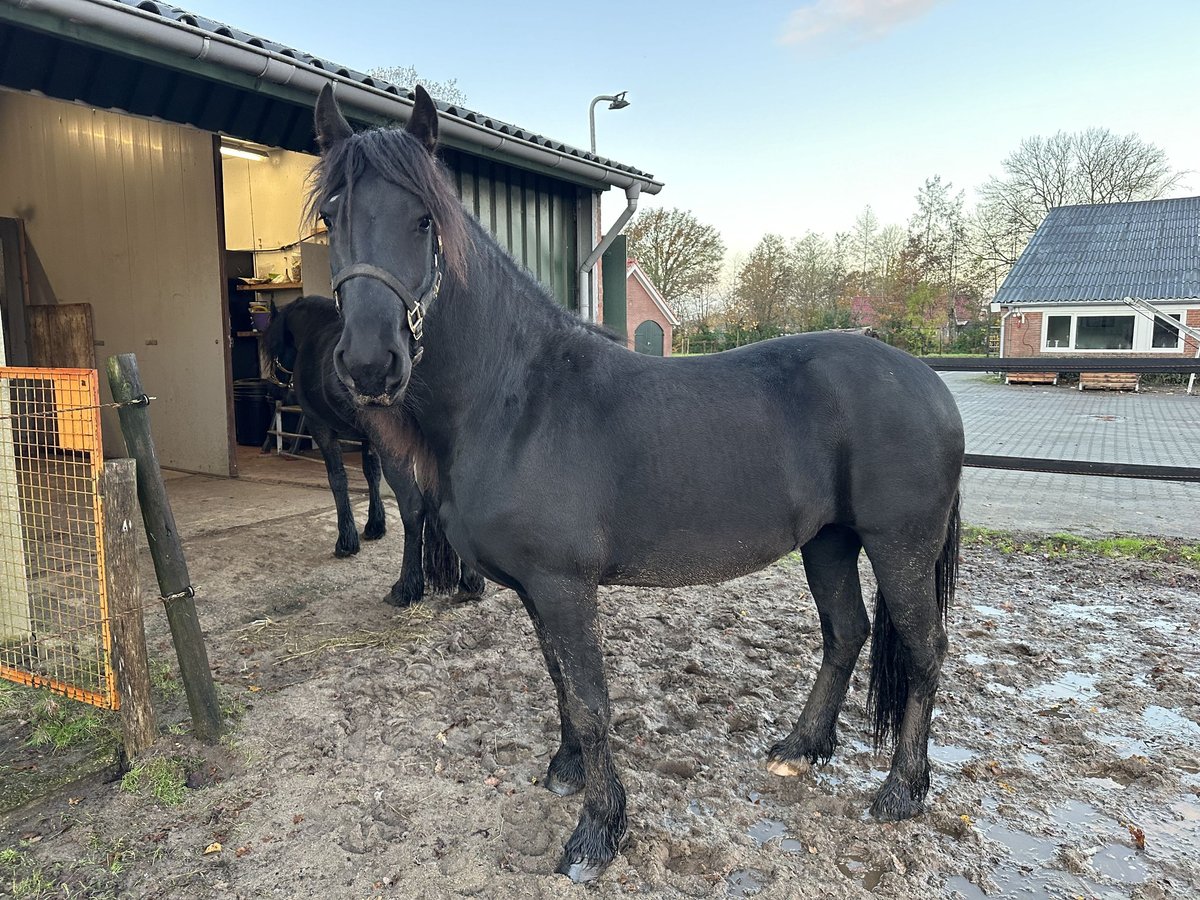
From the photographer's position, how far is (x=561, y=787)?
2445 mm

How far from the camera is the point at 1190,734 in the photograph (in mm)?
2777

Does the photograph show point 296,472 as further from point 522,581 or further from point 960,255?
point 960,255

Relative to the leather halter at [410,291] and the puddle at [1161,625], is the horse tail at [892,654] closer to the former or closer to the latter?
the leather halter at [410,291]

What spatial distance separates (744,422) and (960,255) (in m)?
38.0

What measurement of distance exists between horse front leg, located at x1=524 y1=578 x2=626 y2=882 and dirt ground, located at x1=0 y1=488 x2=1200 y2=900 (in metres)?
0.09

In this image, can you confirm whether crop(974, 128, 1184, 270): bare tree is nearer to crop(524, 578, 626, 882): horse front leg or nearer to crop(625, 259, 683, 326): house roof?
crop(625, 259, 683, 326): house roof

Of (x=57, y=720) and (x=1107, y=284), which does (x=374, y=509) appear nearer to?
(x=57, y=720)

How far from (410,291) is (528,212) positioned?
5350 mm

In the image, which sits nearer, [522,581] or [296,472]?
[522,581]

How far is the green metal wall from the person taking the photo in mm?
6250

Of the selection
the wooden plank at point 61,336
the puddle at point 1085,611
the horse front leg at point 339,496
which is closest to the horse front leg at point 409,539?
the horse front leg at point 339,496

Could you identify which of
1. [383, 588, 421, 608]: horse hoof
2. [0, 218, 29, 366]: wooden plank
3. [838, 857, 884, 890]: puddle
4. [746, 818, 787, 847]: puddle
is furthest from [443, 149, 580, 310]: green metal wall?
[0, 218, 29, 366]: wooden plank

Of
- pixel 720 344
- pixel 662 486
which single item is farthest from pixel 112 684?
pixel 720 344

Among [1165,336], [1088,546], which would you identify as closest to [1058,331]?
[1165,336]
